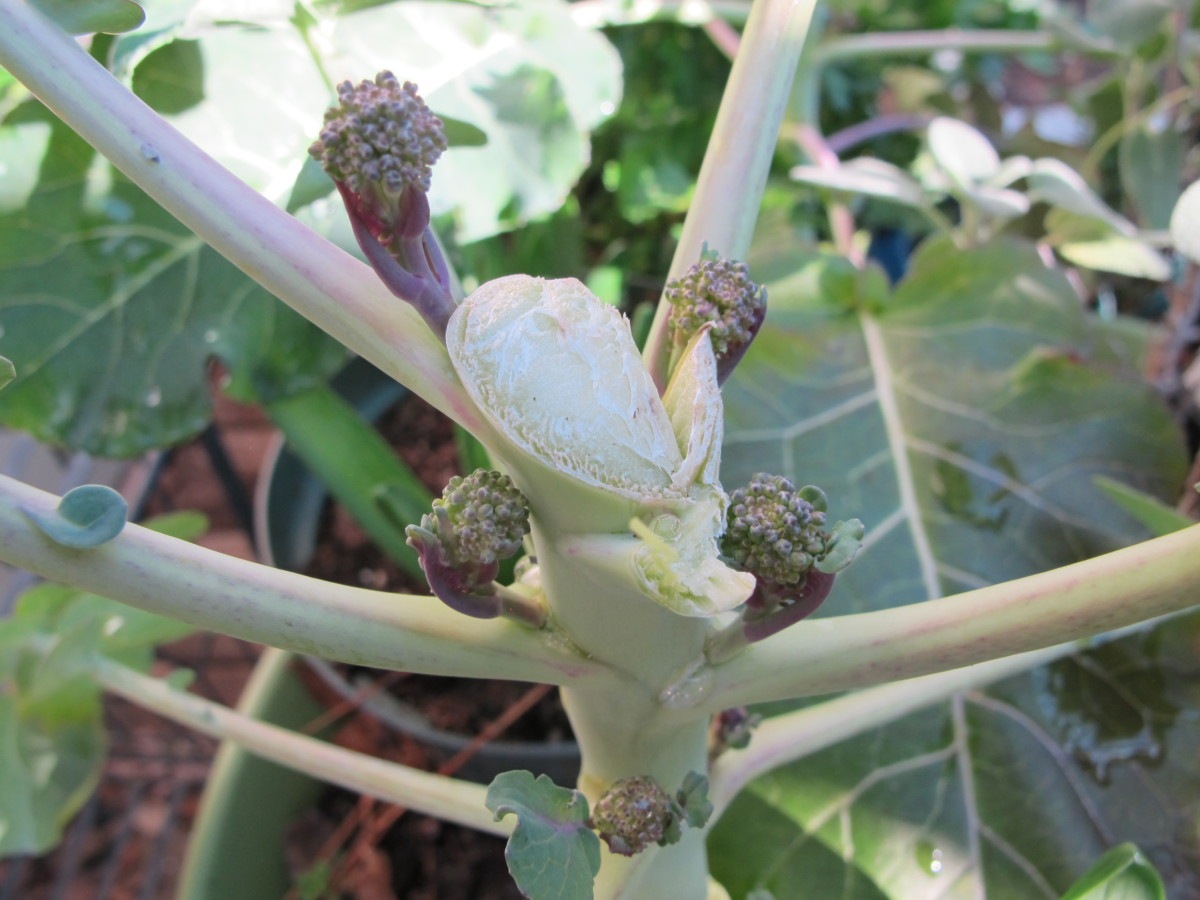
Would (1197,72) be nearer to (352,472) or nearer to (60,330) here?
(352,472)

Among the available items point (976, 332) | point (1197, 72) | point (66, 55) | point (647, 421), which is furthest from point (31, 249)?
point (1197, 72)

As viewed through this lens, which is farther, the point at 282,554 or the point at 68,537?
the point at 282,554

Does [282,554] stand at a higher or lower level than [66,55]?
lower

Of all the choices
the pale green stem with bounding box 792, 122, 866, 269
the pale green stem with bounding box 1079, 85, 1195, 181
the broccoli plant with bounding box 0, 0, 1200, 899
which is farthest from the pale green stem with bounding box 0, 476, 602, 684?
the pale green stem with bounding box 1079, 85, 1195, 181

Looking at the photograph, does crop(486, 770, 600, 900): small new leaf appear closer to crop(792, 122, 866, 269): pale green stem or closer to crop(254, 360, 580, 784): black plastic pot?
crop(254, 360, 580, 784): black plastic pot

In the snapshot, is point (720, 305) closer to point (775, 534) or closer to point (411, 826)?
point (775, 534)

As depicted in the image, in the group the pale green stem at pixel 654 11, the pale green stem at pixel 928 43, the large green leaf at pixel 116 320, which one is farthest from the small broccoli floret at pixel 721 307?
the pale green stem at pixel 928 43

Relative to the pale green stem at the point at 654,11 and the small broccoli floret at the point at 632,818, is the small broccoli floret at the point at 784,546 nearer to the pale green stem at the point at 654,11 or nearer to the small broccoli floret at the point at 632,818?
the small broccoli floret at the point at 632,818

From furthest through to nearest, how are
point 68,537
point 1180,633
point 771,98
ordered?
point 1180,633, point 771,98, point 68,537

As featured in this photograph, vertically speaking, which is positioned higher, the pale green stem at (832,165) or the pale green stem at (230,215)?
the pale green stem at (832,165)
